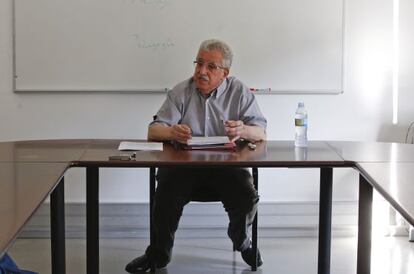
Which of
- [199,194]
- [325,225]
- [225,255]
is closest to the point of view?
[325,225]

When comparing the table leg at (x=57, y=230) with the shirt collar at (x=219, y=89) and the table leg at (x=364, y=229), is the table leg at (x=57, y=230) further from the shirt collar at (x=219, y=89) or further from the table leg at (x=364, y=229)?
the table leg at (x=364, y=229)

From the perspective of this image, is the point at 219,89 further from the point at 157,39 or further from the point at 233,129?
the point at 157,39

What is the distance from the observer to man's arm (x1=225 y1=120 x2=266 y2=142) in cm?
264

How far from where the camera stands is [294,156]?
92.7 inches

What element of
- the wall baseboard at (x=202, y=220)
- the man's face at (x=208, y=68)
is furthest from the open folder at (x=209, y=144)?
the wall baseboard at (x=202, y=220)

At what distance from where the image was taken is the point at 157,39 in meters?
3.47

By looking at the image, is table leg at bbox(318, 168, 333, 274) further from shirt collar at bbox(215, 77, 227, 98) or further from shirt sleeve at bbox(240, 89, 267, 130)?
shirt collar at bbox(215, 77, 227, 98)

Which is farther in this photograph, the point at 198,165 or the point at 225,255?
the point at 225,255

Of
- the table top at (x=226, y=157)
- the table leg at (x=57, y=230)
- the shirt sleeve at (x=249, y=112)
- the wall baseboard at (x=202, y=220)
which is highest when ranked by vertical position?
the shirt sleeve at (x=249, y=112)

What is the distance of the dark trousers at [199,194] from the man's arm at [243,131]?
7.0 inches

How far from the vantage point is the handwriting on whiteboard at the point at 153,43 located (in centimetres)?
347

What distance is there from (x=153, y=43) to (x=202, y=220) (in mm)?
1145

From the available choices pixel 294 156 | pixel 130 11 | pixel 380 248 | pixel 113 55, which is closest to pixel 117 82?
pixel 113 55

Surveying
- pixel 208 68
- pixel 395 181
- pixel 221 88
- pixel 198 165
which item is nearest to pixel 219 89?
pixel 221 88
